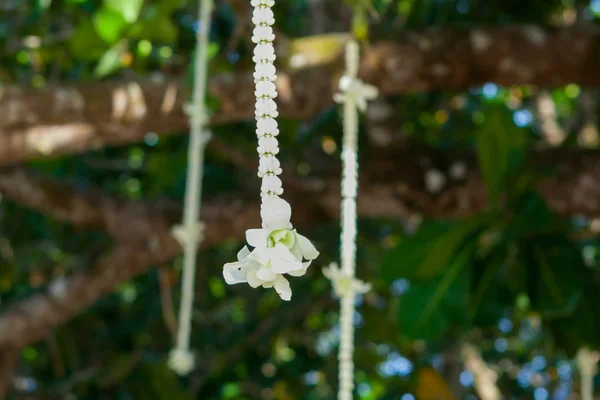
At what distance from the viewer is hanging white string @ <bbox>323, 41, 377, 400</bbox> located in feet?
1.72

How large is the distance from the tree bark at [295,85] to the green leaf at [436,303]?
11.6 inches

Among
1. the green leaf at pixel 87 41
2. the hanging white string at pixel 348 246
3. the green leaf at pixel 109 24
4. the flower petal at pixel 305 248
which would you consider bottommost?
the flower petal at pixel 305 248

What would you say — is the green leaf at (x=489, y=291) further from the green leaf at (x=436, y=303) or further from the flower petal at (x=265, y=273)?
the flower petal at (x=265, y=273)

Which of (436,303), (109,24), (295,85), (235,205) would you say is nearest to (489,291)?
(436,303)

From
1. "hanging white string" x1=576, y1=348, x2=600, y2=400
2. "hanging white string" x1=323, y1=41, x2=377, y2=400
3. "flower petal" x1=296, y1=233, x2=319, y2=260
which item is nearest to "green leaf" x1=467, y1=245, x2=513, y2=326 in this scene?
"hanging white string" x1=576, y1=348, x2=600, y2=400

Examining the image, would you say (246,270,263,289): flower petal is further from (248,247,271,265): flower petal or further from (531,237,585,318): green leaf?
(531,237,585,318): green leaf

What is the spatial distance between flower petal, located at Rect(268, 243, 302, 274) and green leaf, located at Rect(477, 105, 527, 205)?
2.88ft

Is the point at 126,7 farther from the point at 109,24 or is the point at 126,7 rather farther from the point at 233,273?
the point at 233,273

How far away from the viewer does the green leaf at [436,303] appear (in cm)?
105

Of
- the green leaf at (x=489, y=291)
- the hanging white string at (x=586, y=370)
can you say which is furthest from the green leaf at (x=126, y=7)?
the hanging white string at (x=586, y=370)

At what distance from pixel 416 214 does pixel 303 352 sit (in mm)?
923

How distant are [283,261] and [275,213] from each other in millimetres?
19

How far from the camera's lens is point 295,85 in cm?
114

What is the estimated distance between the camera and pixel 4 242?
78.5 inches
